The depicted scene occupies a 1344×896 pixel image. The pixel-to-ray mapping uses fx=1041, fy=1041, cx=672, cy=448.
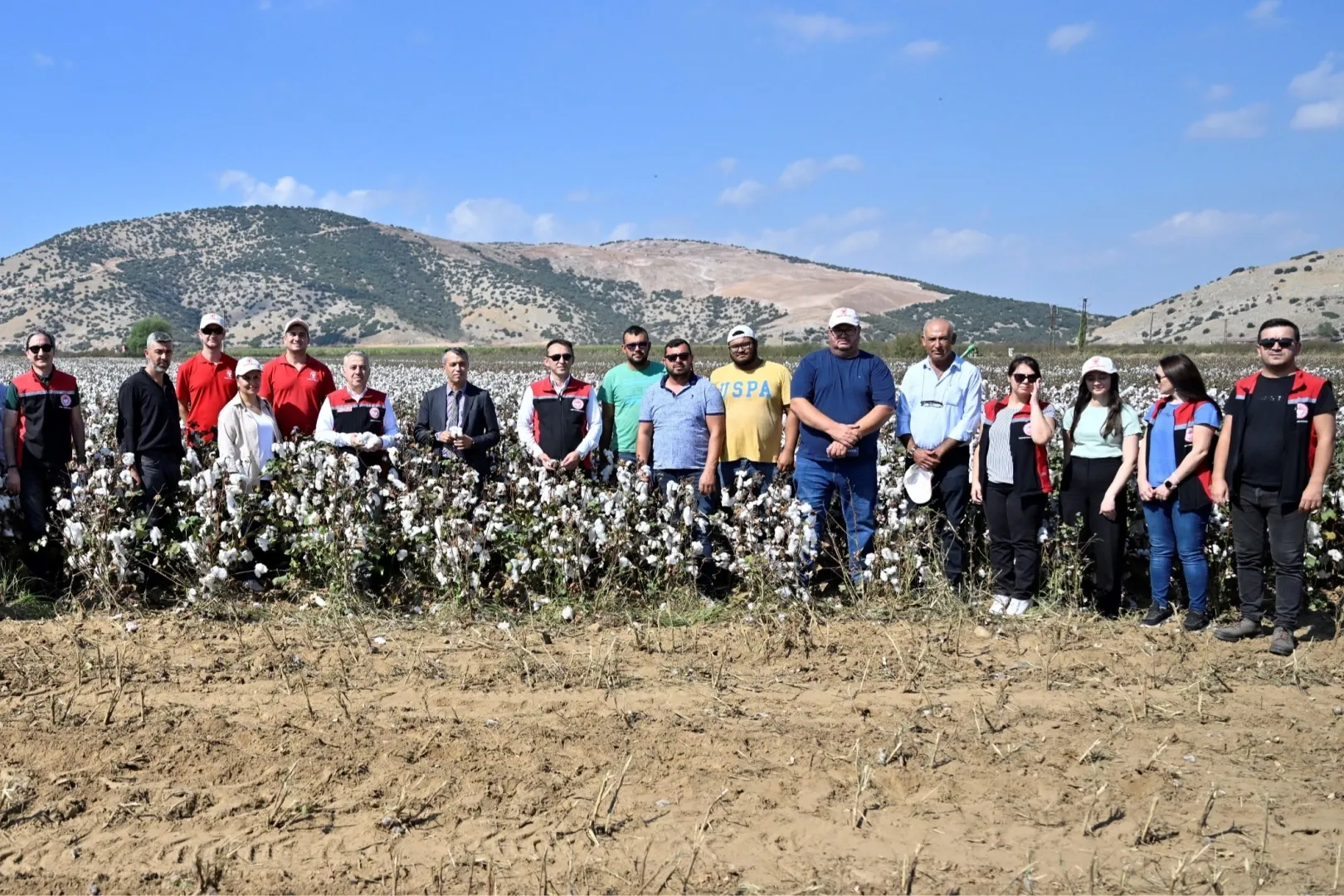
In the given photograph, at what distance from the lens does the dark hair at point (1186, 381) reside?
647 centimetres

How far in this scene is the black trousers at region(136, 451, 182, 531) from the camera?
7.27 metres

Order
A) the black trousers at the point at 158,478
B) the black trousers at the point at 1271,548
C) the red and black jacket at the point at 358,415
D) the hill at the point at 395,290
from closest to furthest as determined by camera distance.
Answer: the black trousers at the point at 1271,548
the black trousers at the point at 158,478
the red and black jacket at the point at 358,415
the hill at the point at 395,290

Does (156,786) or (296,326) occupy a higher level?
(296,326)

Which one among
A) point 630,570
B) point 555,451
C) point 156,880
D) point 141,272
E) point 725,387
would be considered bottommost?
point 156,880

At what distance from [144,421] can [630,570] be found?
3.52 metres

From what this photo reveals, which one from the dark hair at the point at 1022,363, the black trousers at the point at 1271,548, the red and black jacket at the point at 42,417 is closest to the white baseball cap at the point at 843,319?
the dark hair at the point at 1022,363

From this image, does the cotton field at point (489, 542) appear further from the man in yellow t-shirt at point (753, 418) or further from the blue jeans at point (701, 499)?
the man in yellow t-shirt at point (753, 418)

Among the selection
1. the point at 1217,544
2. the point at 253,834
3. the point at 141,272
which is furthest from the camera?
the point at 141,272

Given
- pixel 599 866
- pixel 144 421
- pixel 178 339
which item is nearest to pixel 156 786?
pixel 599 866

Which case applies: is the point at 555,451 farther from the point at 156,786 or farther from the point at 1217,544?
the point at 1217,544

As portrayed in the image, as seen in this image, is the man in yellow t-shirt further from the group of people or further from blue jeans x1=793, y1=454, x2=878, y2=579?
blue jeans x1=793, y1=454, x2=878, y2=579

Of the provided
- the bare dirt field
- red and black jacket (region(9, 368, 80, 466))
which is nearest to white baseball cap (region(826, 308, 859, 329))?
the bare dirt field

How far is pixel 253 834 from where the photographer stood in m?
3.99

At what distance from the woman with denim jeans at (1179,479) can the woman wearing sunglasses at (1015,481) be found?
63 centimetres
